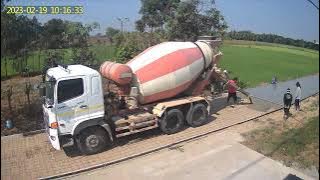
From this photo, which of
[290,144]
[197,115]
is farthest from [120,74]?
[290,144]

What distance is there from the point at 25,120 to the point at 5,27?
4084 millimetres

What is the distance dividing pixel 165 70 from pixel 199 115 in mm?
2442

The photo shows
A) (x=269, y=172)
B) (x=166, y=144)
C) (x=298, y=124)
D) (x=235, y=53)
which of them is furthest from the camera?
(x=235, y=53)

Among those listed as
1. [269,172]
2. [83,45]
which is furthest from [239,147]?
[83,45]

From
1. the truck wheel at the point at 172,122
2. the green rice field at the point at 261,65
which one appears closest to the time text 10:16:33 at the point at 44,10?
the truck wheel at the point at 172,122

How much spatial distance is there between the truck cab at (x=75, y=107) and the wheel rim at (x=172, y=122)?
7.92 ft

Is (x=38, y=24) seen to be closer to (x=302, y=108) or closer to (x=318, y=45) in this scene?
(x=302, y=108)

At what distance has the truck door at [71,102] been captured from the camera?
11.3m

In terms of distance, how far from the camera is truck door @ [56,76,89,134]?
37.0ft

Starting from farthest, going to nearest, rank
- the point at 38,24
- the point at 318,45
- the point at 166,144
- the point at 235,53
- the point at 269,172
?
the point at 235,53 < the point at 38,24 < the point at 166,144 < the point at 269,172 < the point at 318,45

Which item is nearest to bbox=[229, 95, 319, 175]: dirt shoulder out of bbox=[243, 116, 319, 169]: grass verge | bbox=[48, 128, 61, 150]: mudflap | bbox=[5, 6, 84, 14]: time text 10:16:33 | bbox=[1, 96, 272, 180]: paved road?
bbox=[243, 116, 319, 169]: grass verge

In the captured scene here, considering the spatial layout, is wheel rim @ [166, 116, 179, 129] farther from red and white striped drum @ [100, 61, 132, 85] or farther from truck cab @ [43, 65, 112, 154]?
truck cab @ [43, 65, 112, 154]

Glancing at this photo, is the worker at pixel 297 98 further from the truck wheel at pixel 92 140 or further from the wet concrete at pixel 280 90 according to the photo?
the truck wheel at pixel 92 140

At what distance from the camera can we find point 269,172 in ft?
34.3
